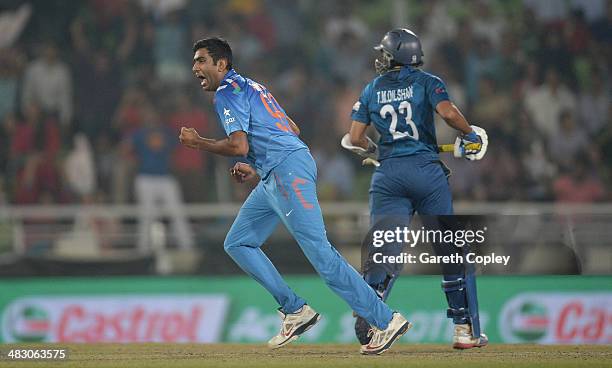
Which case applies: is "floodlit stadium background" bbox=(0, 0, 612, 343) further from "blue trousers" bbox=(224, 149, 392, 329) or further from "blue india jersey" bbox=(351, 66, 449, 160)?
"blue trousers" bbox=(224, 149, 392, 329)

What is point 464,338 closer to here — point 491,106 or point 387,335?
point 387,335

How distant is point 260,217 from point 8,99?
895 centimetres

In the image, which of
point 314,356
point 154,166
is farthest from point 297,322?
point 154,166

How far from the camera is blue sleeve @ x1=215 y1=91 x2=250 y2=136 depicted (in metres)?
7.55

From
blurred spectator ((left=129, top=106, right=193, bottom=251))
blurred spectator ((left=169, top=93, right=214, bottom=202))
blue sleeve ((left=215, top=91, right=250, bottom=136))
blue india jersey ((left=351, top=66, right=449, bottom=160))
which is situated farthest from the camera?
blurred spectator ((left=169, top=93, right=214, bottom=202))

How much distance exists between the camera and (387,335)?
7770 mm

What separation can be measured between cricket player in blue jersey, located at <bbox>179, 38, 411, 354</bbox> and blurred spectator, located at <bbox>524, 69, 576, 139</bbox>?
7992 mm

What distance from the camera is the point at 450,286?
827cm

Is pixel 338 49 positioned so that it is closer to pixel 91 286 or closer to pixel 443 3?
pixel 443 3

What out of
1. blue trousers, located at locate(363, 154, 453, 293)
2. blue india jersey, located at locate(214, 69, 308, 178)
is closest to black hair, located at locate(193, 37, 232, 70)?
blue india jersey, located at locate(214, 69, 308, 178)

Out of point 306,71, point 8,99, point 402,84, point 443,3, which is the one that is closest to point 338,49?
point 306,71

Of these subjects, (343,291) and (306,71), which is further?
(306,71)

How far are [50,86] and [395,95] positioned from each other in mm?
8821

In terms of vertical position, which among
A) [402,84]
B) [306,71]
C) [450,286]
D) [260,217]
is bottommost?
[450,286]
